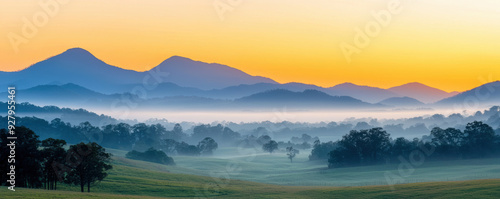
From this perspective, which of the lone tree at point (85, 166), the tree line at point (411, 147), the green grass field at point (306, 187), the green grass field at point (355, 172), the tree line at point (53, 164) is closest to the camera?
the green grass field at point (306, 187)

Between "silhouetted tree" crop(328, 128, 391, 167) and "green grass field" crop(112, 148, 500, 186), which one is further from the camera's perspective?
"silhouetted tree" crop(328, 128, 391, 167)

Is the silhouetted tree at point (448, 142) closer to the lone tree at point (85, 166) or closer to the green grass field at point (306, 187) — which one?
the green grass field at point (306, 187)

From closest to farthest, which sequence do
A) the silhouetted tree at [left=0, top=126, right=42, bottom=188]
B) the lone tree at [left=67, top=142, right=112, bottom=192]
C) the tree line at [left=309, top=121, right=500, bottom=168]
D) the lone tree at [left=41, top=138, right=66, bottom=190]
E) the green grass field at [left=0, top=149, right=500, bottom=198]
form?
the green grass field at [left=0, top=149, right=500, bottom=198] < the lone tree at [left=67, top=142, right=112, bottom=192] < the silhouetted tree at [left=0, top=126, right=42, bottom=188] < the lone tree at [left=41, top=138, right=66, bottom=190] < the tree line at [left=309, top=121, right=500, bottom=168]

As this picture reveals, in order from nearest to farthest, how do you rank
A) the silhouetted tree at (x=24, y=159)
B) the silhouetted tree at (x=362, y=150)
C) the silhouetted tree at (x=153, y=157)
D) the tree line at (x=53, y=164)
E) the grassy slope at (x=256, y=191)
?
1. the grassy slope at (x=256, y=191)
2. the tree line at (x=53, y=164)
3. the silhouetted tree at (x=24, y=159)
4. the silhouetted tree at (x=362, y=150)
5. the silhouetted tree at (x=153, y=157)

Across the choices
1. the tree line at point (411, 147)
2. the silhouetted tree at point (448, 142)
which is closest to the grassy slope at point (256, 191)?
the tree line at point (411, 147)

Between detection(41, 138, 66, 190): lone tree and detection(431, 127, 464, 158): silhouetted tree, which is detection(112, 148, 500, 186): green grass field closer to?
detection(431, 127, 464, 158): silhouetted tree

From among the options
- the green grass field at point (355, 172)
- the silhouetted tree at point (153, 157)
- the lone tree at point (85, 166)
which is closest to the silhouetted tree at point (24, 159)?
the lone tree at point (85, 166)

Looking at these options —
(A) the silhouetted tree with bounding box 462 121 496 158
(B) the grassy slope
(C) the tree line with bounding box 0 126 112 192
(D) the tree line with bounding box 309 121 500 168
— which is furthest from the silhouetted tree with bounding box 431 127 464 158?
(C) the tree line with bounding box 0 126 112 192

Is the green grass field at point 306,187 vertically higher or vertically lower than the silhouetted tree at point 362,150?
lower

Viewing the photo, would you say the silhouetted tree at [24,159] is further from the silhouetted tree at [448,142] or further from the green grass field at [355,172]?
the silhouetted tree at [448,142]

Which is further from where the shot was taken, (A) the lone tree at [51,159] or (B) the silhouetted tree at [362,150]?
(B) the silhouetted tree at [362,150]

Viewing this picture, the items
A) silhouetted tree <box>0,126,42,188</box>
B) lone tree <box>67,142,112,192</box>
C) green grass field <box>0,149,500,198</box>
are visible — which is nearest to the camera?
green grass field <box>0,149,500,198</box>

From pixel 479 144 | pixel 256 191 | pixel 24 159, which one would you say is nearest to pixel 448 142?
pixel 479 144

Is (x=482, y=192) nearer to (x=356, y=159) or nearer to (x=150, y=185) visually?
(x=150, y=185)
